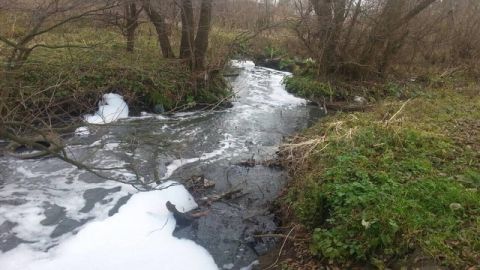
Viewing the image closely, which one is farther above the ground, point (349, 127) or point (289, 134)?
point (349, 127)

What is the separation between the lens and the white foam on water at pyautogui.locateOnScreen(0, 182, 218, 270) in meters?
4.91

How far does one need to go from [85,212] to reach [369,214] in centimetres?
392

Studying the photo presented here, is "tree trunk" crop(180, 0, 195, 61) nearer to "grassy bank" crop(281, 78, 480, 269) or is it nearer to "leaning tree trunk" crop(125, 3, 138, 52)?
"leaning tree trunk" crop(125, 3, 138, 52)

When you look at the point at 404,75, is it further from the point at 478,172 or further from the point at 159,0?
the point at 478,172

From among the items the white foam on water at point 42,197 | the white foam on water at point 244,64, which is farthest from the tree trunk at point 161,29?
the white foam on water at point 42,197

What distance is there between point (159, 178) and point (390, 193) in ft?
12.4

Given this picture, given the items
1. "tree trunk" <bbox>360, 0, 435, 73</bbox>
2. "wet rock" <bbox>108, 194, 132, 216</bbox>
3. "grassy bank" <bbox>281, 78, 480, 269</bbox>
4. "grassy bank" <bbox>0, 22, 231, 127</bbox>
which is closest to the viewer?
"grassy bank" <bbox>281, 78, 480, 269</bbox>

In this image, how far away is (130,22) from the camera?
11750 mm

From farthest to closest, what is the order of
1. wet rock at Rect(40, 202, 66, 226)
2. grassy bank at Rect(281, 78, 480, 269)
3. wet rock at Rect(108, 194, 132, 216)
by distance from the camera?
1. wet rock at Rect(108, 194, 132, 216)
2. wet rock at Rect(40, 202, 66, 226)
3. grassy bank at Rect(281, 78, 480, 269)

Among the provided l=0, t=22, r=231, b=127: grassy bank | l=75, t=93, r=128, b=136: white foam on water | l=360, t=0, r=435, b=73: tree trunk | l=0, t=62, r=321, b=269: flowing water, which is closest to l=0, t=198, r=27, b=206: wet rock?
l=0, t=62, r=321, b=269: flowing water

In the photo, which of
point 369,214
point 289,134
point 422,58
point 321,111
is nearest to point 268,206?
point 369,214

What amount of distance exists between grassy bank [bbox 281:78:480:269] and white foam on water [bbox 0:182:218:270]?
4.97 ft

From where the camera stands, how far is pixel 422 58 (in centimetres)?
1539

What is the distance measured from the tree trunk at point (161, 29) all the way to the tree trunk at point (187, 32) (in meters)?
0.38
